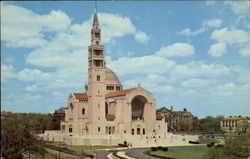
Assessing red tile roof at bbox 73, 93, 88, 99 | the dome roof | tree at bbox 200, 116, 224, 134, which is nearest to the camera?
red tile roof at bbox 73, 93, 88, 99

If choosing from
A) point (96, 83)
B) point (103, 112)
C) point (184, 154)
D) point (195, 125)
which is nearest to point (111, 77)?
point (96, 83)

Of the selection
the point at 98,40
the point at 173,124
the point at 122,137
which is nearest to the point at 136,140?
the point at 122,137

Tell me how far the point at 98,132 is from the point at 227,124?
3224 cm

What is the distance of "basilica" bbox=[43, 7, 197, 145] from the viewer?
4847 centimetres

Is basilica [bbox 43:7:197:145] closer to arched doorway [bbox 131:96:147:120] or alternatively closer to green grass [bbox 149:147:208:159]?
arched doorway [bbox 131:96:147:120]

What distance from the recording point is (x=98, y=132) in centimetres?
4784

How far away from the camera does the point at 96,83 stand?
49406mm

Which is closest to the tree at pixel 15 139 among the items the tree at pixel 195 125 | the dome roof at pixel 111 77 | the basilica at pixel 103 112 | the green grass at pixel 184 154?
the green grass at pixel 184 154

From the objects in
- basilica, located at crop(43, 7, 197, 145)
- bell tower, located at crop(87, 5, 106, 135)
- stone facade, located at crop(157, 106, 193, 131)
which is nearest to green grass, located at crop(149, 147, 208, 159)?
basilica, located at crop(43, 7, 197, 145)

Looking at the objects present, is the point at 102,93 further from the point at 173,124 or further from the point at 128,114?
the point at 173,124

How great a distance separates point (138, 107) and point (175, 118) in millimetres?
24068

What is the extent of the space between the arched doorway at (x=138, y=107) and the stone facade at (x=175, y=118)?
1978 centimetres

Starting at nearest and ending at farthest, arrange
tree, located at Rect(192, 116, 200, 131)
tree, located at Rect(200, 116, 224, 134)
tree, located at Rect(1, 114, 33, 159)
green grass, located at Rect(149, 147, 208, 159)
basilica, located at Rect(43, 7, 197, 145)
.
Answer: tree, located at Rect(1, 114, 33, 159) < green grass, located at Rect(149, 147, 208, 159) < basilica, located at Rect(43, 7, 197, 145) < tree, located at Rect(200, 116, 224, 134) < tree, located at Rect(192, 116, 200, 131)

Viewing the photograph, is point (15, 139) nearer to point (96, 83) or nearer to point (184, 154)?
point (184, 154)
